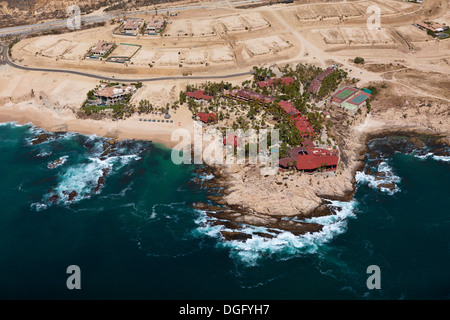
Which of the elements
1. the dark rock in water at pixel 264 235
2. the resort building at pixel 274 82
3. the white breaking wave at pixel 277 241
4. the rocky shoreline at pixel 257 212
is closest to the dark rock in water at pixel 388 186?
the rocky shoreline at pixel 257 212

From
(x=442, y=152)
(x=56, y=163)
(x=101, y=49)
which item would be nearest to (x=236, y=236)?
(x=56, y=163)

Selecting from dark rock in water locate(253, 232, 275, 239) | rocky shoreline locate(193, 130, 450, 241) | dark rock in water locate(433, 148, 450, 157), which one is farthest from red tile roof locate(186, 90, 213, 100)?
dark rock in water locate(433, 148, 450, 157)

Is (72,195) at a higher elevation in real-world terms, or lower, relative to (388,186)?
higher

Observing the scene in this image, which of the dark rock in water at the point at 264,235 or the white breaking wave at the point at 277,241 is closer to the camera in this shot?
the white breaking wave at the point at 277,241

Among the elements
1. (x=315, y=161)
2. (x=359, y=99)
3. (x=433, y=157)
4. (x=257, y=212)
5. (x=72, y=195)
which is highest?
(x=359, y=99)

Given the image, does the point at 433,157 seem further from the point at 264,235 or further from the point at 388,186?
the point at 264,235

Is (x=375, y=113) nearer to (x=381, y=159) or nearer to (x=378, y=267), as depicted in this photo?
(x=381, y=159)

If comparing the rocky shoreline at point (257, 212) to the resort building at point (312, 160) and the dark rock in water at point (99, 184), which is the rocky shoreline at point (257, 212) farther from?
the dark rock in water at point (99, 184)
